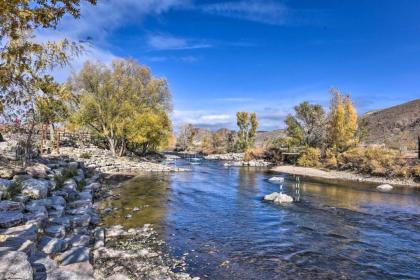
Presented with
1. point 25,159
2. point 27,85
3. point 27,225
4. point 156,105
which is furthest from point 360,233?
point 156,105

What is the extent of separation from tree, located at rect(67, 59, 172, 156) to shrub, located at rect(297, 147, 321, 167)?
20798 mm

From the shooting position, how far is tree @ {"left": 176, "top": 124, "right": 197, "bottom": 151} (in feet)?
329

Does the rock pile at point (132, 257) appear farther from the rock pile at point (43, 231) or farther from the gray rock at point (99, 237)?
the rock pile at point (43, 231)

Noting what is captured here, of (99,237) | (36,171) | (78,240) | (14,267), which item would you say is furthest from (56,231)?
(36,171)

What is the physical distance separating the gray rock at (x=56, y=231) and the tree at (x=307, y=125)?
4384 cm

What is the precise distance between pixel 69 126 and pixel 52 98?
3575 centimetres

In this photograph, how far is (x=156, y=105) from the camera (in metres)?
45.6

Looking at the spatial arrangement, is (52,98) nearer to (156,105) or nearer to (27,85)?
(27,85)

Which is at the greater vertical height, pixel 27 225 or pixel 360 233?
pixel 27 225

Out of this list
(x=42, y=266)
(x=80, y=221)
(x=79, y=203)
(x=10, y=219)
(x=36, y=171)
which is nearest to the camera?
(x=42, y=266)

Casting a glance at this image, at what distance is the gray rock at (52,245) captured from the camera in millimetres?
7606

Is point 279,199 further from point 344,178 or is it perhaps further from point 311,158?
point 311,158

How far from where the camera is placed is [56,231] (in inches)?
358

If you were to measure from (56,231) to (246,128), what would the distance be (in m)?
71.6
